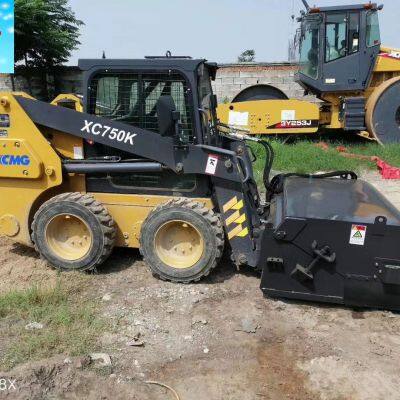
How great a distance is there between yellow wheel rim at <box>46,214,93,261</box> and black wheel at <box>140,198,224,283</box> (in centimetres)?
59

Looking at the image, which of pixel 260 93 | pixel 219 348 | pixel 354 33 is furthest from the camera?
pixel 260 93

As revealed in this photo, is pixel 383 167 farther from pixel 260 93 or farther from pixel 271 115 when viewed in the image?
pixel 260 93

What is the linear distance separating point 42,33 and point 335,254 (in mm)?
14194

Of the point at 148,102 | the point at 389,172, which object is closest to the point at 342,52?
the point at 389,172

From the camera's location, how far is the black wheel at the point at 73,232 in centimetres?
414

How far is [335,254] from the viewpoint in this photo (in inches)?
141

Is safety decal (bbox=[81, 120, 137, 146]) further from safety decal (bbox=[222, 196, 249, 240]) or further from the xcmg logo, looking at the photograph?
safety decal (bbox=[222, 196, 249, 240])

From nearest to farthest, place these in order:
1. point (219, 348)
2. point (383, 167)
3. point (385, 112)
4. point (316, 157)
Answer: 1. point (219, 348)
2. point (383, 167)
3. point (316, 157)
4. point (385, 112)

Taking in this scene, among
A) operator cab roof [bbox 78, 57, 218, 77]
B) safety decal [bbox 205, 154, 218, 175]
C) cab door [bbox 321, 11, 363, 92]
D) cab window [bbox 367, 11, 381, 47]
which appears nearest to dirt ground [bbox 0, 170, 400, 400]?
safety decal [bbox 205, 154, 218, 175]

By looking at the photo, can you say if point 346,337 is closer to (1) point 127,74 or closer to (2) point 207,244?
(2) point 207,244

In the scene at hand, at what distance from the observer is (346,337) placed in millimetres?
3373

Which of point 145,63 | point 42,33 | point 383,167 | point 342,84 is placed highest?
point 42,33

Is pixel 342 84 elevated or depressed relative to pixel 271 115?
elevated

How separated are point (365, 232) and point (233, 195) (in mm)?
1141
